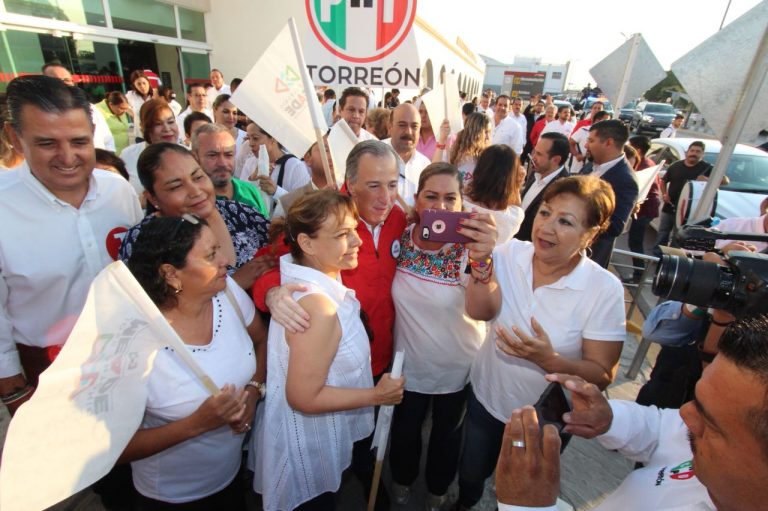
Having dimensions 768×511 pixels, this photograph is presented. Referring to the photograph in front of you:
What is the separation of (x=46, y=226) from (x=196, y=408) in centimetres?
118

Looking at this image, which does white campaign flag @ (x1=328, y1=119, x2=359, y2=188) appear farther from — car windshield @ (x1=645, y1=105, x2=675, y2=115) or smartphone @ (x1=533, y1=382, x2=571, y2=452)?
car windshield @ (x1=645, y1=105, x2=675, y2=115)

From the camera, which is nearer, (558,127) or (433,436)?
(433,436)

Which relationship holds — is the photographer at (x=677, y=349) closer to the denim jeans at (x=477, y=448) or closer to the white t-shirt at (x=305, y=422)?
the denim jeans at (x=477, y=448)

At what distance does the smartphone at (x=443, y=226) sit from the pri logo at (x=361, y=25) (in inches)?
77.5

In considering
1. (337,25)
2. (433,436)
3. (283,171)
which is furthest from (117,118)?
(433,436)

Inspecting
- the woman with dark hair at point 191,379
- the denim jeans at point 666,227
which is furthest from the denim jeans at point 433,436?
the denim jeans at point 666,227

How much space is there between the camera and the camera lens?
132 cm

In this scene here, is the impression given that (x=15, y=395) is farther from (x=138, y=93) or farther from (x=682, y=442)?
(x=138, y=93)

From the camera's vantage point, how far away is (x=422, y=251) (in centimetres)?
201

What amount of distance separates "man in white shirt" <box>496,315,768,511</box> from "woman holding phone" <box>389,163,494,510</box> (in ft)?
2.38

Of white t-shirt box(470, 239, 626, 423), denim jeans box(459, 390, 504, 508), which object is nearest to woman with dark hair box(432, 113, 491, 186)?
white t-shirt box(470, 239, 626, 423)

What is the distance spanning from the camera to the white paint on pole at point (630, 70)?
642cm

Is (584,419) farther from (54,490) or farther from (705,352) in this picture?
(54,490)

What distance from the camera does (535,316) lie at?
5.83 feet
